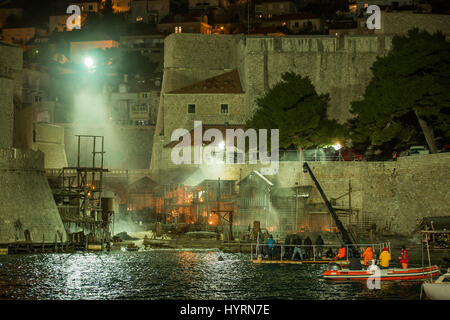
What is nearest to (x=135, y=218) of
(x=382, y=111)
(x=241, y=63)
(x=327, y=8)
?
(x=241, y=63)

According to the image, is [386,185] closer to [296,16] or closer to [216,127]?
[216,127]

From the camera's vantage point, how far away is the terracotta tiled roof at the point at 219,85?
5762 cm

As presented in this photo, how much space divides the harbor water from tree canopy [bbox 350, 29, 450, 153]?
13.9 m

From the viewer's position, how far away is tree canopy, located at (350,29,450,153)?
45031mm

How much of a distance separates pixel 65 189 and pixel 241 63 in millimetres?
19379

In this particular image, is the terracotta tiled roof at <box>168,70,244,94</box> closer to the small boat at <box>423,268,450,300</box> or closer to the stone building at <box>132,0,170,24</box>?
the small boat at <box>423,268,450,300</box>

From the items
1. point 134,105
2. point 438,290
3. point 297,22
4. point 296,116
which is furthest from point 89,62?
point 438,290

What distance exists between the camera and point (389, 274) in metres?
29.4

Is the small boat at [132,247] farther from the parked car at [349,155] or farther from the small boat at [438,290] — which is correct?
the small boat at [438,290]

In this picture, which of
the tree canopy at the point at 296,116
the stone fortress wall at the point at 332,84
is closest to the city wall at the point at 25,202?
the stone fortress wall at the point at 332,84

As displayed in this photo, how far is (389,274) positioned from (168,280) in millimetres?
9110
